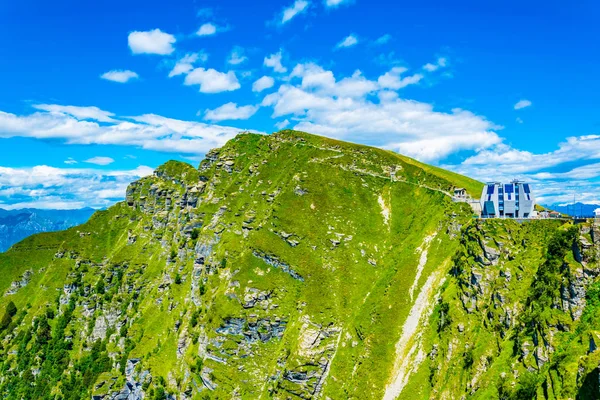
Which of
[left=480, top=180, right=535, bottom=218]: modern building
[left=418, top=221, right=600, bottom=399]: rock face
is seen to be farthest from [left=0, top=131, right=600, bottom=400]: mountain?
[left=480, top=180, right=535, bottom=218]: modern building

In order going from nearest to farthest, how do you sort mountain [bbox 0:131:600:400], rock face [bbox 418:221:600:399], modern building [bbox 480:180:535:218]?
rock face [bbox 418:221:600:399] < mountain [bbox 0:131:600:400] < modern building [bbox 480:180:535:218]

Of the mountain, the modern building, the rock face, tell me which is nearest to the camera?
the rock face

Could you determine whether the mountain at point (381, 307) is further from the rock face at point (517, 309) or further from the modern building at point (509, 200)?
the modern building at point (509, 200)

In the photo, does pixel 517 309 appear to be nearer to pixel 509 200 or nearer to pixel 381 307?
pixel 509 200

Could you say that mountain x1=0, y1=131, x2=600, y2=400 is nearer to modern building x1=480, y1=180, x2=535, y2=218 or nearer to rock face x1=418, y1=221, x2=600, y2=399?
rock face x1=418, y1=221, x2=600, y2=399

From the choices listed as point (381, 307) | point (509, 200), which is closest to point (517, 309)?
point (509, 200)

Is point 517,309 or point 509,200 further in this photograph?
point 509,200

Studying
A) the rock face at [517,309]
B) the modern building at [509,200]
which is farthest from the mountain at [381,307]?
the modern building at [509,200]

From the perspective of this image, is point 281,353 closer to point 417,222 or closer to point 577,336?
point 417,222

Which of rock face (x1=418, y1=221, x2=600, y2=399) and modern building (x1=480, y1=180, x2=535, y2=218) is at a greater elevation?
modern building (x1=480, y1=180, x2=535, y2=218)
